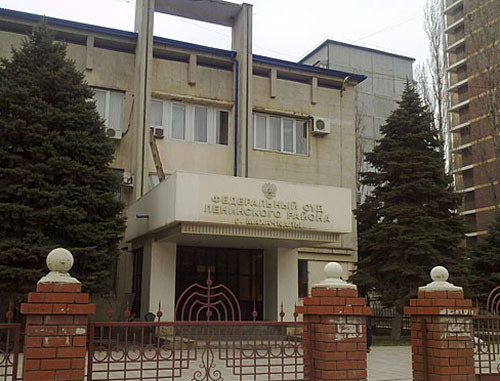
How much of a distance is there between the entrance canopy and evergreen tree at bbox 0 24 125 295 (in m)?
1.28

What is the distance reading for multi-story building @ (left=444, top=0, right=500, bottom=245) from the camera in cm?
2770

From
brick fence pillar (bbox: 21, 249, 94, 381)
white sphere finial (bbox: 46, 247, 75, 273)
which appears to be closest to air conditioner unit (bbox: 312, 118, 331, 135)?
white sphere finial (bbox: 46, 247, 75, 273)

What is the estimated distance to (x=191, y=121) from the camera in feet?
59.2

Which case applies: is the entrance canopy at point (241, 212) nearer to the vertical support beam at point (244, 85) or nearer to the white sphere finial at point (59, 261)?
the vertical support beam at point (244, 85)

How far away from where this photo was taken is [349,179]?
19.6m

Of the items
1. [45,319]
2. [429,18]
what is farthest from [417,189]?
[429,18]

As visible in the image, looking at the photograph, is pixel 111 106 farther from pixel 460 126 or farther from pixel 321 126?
pixel 460 126

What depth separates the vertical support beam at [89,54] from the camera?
54.6 feet

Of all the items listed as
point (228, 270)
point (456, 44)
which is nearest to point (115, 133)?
point (228, 270)

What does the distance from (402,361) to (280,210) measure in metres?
4.47

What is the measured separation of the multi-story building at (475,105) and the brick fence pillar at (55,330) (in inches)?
805

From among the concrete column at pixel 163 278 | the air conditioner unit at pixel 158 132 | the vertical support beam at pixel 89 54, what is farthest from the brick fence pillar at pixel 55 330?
the vertical support beam at pixel 89 54

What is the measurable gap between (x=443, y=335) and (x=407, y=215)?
428 inches

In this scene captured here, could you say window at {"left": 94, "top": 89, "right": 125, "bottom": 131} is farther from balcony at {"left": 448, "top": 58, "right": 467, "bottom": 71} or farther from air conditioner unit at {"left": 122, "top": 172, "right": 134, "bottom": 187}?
balcony at {"left": 448, "top": 58, "right": 467, "bottom": 71}
